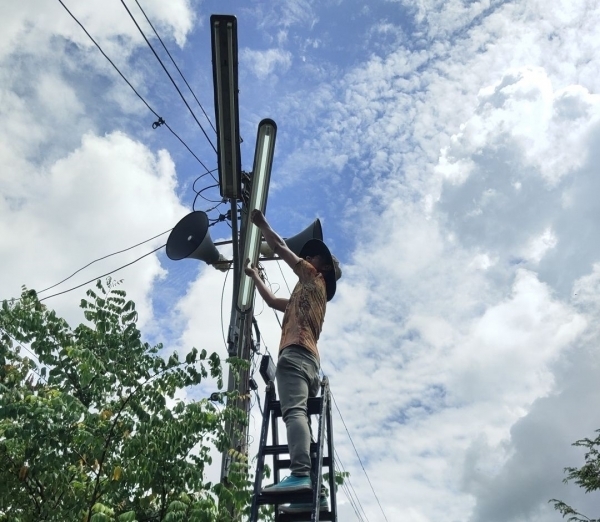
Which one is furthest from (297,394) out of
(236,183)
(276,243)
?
(236,183)

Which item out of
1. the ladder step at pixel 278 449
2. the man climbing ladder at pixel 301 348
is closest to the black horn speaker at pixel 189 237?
the man climbing ladder at pixel 301 348

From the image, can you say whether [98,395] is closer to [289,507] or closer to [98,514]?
[98,514]

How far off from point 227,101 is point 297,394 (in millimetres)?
3158

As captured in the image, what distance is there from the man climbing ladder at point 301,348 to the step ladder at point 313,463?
0.17ft

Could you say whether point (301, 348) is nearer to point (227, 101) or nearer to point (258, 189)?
point (258, 189)

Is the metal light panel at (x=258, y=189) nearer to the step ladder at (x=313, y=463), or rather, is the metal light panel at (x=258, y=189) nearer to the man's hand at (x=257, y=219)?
the man's hand at (x=257, y=219)

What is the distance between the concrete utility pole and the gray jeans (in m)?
2.02

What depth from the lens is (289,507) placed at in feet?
10.5

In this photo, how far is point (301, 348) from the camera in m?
3.79

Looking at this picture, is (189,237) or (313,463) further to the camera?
(189,237)

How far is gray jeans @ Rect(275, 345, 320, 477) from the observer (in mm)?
3295

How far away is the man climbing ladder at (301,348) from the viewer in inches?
129

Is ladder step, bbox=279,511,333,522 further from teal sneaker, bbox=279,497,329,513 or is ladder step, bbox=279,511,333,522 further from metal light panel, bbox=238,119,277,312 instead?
metal light panel, bbox=238,119,277,312

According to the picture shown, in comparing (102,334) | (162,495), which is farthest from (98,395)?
(162,495)
